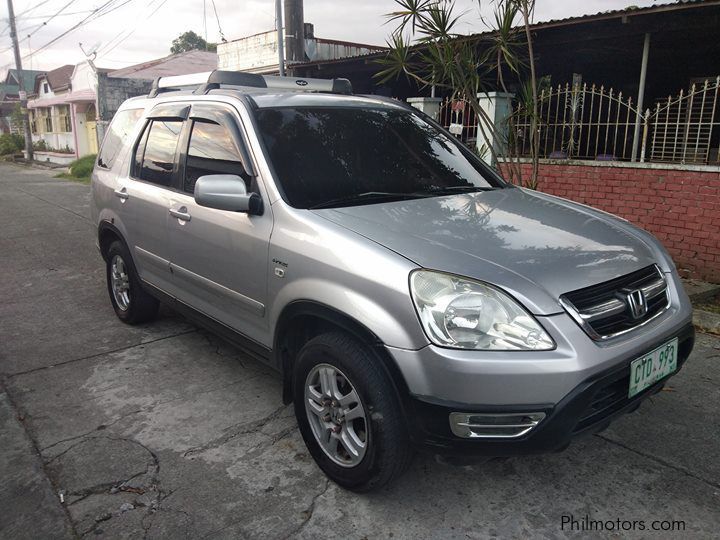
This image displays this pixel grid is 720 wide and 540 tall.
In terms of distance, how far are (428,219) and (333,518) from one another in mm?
1394

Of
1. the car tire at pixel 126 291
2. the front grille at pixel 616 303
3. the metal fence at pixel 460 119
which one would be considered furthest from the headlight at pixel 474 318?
the metal fence at pixel 460 119

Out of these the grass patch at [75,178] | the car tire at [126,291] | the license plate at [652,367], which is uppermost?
the license plate at [652,367]

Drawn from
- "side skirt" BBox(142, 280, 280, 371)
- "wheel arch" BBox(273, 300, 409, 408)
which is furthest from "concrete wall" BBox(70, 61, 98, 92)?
"wheel arch" BBox(273, 300, 409, 408)

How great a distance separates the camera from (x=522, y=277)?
2262 millimetres

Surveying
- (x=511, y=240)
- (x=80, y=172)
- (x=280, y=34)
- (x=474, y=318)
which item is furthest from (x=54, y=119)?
(x=474, y=318)

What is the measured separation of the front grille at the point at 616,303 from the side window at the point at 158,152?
2.71 meters

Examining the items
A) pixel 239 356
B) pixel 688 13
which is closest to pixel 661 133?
pixel 688 13

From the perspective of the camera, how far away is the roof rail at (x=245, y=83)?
12.6 ft

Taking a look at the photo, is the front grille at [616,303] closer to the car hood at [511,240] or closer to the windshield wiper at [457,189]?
the car hood at [511,240]

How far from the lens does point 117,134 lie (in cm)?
484

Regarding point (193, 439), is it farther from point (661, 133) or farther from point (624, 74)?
point (624, 74)

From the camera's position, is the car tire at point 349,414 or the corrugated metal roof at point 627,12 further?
the corrugated metal roof at point 627,12

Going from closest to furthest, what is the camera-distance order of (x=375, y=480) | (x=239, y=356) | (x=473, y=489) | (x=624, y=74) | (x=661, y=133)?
(x=375, y=480)
(x=473, y=489)
(x=239, y=356)
(x=661, y=133)
(x=624, y=74)

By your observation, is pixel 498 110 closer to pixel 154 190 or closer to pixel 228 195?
pixel 154 190
